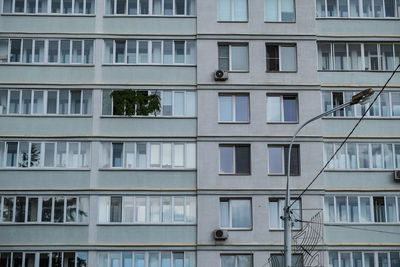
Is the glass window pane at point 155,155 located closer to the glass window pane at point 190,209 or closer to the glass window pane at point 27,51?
the glass window pane at point 190,209

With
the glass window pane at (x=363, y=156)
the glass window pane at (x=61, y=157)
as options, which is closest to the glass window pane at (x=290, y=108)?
the glass window pane at (x=363, y=156)

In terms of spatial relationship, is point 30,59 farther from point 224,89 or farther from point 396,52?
point 396,52

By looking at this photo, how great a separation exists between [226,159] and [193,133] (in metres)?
1.93

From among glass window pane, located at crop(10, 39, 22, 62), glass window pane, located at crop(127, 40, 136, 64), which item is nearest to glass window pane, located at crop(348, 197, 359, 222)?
glass window pane, located at crop(127, 40, 136, 64)

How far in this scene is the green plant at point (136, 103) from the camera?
3372cm

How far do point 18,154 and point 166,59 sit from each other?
8.13 meters

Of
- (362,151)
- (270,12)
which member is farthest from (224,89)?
(362,151)

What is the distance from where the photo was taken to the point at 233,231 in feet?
106

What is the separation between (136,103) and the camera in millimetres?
33781

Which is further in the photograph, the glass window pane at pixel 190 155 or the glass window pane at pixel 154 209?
the glass window pane at pixel 190 155

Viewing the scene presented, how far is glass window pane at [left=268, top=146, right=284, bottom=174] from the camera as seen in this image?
109ft

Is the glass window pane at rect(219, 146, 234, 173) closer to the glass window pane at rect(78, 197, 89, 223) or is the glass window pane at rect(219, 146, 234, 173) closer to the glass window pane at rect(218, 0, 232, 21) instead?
the glass window pane at rect(78, 197, 89, 223)

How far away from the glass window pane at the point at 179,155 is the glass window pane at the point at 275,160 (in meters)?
4.00

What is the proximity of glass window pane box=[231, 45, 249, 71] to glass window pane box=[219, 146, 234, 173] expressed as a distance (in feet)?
12.8
